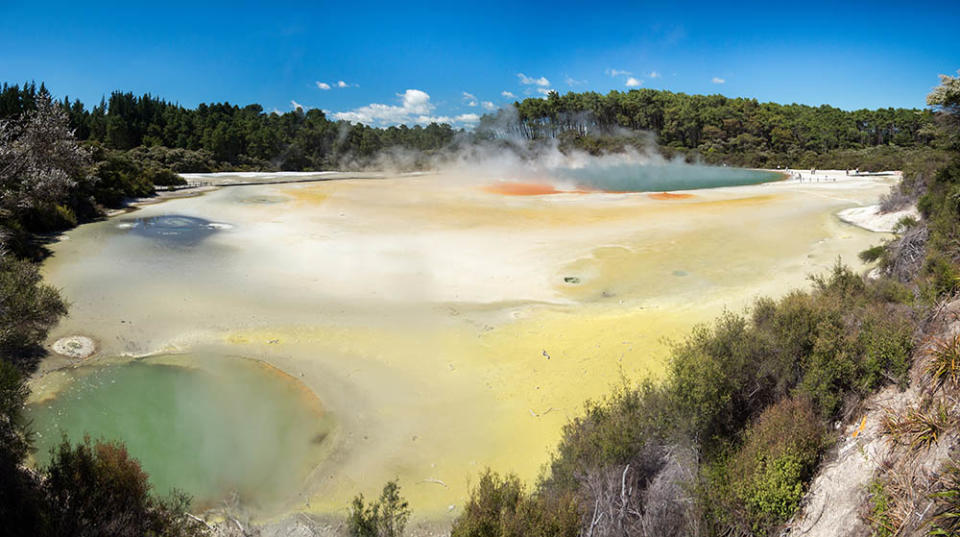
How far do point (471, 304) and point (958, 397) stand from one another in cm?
945

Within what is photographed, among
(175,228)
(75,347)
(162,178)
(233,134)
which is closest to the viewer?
(75,347)

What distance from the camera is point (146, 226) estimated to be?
21.4 m

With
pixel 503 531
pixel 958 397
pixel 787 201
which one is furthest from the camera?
pixel 787 201

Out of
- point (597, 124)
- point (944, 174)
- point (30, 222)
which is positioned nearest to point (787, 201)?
point (944, 174)

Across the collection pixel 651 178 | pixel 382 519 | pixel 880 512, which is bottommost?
pixel 382 519

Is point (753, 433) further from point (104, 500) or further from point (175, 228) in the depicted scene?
point (175, 228)

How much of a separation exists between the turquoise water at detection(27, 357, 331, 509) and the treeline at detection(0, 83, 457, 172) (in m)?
45.7

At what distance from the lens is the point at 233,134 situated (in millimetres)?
56781

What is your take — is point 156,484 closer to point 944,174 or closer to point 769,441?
point 769,441

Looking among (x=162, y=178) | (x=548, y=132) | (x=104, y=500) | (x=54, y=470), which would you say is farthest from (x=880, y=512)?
(x=548, y=132)

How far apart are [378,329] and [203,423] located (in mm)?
4082

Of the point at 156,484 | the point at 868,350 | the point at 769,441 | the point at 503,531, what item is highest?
the point at 868,350

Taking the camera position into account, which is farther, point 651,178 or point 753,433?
point 651,178

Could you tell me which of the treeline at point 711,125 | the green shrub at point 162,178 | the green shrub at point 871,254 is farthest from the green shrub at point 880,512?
the treeline at point 711,125
